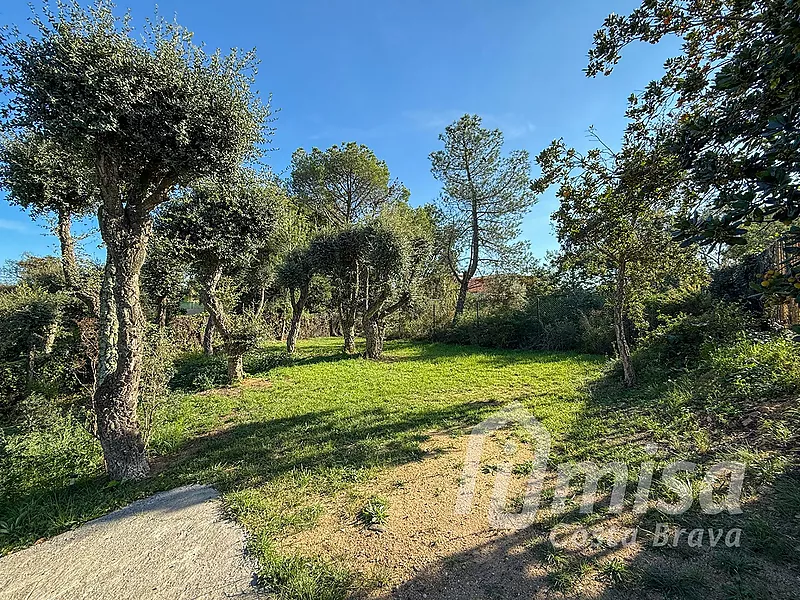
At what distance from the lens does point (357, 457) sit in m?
3.56

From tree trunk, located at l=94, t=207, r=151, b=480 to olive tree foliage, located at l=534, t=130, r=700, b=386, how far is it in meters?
4.10

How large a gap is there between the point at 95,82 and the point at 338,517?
388 cm

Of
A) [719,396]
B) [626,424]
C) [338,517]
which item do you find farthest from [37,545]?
[719,396]

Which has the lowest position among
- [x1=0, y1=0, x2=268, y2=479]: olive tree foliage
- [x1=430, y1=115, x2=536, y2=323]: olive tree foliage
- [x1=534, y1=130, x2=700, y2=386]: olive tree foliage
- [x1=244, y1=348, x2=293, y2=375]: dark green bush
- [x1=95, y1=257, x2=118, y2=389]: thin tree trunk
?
[x1=244, y1=348, x2=293, y2=375]: dark green bush

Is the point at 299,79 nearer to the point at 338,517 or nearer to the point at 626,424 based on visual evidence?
the point at 338,517

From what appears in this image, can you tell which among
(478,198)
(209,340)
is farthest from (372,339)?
(478,198)

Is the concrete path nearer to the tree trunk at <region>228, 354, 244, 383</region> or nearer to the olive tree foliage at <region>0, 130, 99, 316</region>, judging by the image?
the olive tree foliage at <region>0, 130, 99, 316</region>

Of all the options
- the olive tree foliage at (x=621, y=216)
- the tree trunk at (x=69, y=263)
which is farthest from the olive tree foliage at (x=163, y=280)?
the olive tree foliage at (x=621, y=216)

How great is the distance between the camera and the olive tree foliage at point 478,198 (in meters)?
14.5

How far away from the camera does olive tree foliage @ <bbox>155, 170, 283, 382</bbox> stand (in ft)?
22.7

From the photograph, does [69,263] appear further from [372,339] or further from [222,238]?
[372,339]

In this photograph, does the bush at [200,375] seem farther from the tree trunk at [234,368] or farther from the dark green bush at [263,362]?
the dark green bush at [263,362]

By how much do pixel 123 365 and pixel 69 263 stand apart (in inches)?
193

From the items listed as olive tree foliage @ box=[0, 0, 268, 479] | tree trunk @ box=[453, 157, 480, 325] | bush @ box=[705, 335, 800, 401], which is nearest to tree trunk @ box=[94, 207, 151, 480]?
olive tree foliage @ box=[0, 0, 268, 479]
